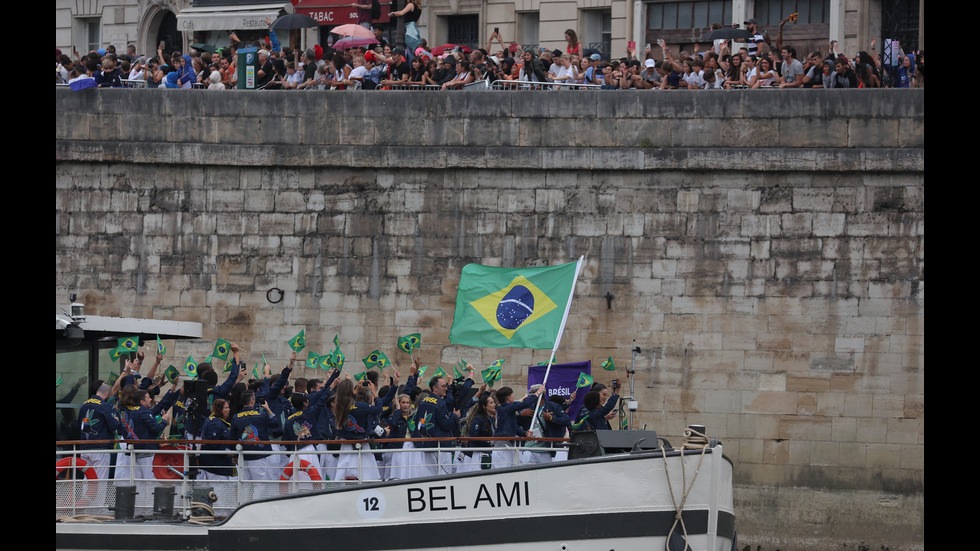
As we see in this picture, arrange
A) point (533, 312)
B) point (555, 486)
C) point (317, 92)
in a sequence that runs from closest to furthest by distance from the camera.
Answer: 1. point (555, 486)
2. point (533, 312)
3. point (317, 92)

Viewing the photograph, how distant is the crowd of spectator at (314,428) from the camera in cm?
1254

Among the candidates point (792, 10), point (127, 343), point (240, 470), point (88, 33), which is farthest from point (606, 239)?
point (88, 33)

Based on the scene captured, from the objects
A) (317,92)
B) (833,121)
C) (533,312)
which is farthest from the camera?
(317,92)

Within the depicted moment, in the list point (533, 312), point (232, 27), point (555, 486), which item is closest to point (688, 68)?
point (533, 312)

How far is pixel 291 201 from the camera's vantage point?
61.4ft

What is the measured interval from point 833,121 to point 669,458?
7172mm

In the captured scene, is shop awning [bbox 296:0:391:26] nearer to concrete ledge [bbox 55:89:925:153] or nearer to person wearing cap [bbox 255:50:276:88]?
person wearing cap [bbox 255:50:276:88]

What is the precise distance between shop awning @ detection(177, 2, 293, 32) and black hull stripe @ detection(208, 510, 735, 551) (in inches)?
648

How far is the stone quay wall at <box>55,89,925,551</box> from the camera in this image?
55.7 ft

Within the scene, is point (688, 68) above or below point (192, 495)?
above

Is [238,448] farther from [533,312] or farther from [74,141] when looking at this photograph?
[74,141]

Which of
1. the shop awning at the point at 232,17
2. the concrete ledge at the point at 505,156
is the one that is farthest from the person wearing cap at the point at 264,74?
the shop awning at the point at 232,17

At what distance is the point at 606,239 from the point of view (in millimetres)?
17797

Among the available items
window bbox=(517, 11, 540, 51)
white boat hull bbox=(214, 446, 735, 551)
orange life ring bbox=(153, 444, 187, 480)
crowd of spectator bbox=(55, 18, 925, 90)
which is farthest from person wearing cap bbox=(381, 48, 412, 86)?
white boat hull bbox=(214, 446, 735, 551)
